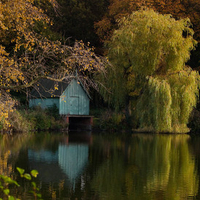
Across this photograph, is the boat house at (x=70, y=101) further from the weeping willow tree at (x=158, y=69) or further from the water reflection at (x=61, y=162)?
the water reflection at (x=61, y=162)

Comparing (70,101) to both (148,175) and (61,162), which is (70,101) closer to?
(61,162)

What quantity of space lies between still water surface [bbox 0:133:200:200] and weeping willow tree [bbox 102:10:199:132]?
6199 millimetres

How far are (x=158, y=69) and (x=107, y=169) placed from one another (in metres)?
17.0

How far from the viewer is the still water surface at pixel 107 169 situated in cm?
969

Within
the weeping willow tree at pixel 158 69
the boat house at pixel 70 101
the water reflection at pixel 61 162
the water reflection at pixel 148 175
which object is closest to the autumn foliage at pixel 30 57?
the water reflection at pixel 61 162

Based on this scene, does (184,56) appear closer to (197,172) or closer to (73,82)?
(73,82)

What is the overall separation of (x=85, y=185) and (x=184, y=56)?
65.3 ft

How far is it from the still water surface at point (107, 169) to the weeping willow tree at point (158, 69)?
20.3ft

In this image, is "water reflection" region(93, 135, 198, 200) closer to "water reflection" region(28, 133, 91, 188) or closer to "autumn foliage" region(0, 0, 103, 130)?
"water reflection" region(28, 133, 91, 188)

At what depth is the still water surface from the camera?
9688mm

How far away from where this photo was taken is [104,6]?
42125 millimetres

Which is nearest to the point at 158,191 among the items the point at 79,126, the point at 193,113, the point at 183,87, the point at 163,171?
the point at 163,171

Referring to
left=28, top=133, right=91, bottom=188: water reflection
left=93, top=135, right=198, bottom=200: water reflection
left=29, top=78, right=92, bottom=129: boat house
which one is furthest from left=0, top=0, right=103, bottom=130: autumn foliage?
left=29, top=78, right=92, bottom=129: boat house

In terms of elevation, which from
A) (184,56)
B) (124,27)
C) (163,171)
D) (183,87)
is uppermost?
(124,27)
